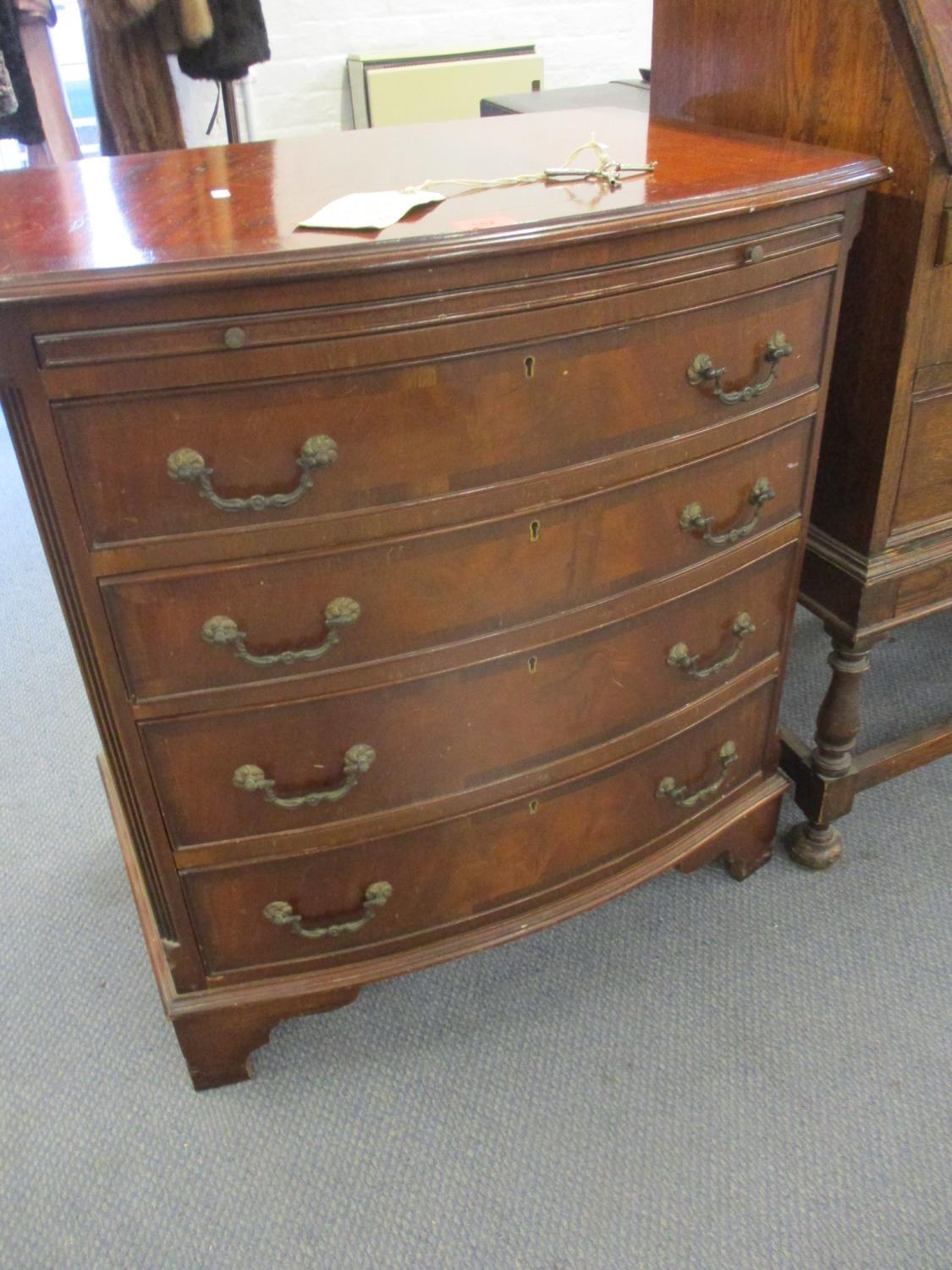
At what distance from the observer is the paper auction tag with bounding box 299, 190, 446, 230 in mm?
884

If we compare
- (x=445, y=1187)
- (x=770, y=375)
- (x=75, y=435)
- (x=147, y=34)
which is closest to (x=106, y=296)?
(x=75, y=435)

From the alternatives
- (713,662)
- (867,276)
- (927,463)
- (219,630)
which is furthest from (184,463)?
(927,463)

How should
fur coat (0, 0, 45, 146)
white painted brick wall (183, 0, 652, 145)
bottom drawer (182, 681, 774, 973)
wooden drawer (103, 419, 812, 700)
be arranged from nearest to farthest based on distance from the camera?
wooden drawer (103, 419, 812, 700) → bottom drawer (182, 681, 774, 973) → fur coat (0, 0, 45, 146) → white painted brick wall (183, 0, 652, 145)

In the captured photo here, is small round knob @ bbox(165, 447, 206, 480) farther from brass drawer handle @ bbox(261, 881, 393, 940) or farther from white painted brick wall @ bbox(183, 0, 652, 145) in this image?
white painted brick wall @ bbox(183, 0, 652, 145)

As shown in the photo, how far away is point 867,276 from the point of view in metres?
1.19

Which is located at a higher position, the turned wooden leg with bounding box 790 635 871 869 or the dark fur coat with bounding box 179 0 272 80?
the dark fur coat with bounding box 179 0 272 80

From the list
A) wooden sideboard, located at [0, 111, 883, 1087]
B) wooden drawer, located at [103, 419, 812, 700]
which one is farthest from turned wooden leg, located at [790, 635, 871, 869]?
wooden drawer, located at [103, 419, 812, 700]

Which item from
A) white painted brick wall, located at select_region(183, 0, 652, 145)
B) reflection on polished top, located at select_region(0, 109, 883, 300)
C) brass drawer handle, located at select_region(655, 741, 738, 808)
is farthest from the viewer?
white painted brick wall, located at select_region(183, 0, 652, 145)

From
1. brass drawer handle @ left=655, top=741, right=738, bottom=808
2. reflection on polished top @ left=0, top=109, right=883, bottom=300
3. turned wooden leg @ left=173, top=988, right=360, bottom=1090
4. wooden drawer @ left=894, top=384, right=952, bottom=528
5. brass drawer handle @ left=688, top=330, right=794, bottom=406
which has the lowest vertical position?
turned wooden leg @ left=173, top=988, right=360, bottom=1090

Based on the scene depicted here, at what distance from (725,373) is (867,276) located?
0.28 m

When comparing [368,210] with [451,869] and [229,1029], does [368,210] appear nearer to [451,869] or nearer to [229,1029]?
[451,869]

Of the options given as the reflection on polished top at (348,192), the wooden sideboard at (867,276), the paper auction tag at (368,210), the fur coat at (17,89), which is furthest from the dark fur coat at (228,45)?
the paper auction tag at (368,210)

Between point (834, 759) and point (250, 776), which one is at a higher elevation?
point (250, 776)

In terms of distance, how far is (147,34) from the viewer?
2314 millimetres
